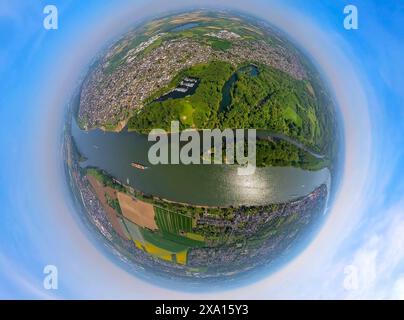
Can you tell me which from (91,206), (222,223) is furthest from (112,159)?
(222,223)

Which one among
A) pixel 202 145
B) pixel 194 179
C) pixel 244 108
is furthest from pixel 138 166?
pixel 244 108

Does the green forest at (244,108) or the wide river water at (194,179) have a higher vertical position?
the green forest at (244,108)

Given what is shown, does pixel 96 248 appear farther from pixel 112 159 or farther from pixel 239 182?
pixel 239 182

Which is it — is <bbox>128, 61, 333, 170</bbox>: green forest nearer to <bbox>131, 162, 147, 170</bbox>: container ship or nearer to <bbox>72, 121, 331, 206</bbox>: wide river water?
<bbox>72, 121, 331, 206</bbox>: wide river water

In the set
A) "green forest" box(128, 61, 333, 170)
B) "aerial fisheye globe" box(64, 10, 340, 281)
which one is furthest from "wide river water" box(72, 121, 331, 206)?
"green forest" box(128, 61, 333, 170)

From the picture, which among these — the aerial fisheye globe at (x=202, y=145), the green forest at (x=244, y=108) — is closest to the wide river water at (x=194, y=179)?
the aerial fisheye globe at (x=202, y=145)

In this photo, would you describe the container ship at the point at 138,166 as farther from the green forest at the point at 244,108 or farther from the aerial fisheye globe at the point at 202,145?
the green forest at the point at 244,108

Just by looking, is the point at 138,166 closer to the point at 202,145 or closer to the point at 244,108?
the point at 202,145
